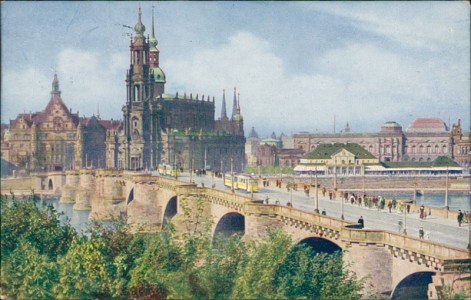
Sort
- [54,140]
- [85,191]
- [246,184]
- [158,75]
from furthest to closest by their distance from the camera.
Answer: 1. [158,75]
2. [54,140]
3. [85,191]
4. [246,184]

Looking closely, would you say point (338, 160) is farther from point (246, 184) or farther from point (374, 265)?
point (374, 265)

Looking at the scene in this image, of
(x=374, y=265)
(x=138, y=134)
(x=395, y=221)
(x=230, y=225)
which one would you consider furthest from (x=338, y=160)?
(x=374, y=265)

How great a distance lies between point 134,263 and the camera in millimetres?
44312

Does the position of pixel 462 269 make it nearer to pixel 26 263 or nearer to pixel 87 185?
pixel 26 263

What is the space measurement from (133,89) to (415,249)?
133297 millimetres

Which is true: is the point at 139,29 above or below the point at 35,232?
above

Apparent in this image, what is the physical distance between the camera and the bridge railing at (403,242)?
36.0m

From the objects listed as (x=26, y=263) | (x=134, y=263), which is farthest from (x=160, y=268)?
(x=26, y=263)

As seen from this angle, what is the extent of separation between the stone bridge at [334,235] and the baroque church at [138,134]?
6261 cm

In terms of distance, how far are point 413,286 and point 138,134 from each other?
5061 inches

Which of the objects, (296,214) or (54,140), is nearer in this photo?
(296,214)

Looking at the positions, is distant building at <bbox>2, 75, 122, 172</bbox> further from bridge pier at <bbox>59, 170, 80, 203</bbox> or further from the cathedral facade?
bridge pier at <bbox>59, 170, 80, 203</bbox>

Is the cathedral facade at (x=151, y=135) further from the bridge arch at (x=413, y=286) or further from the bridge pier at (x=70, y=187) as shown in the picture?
the bridge arch at (x=413, y=286)

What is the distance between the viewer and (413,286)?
133ft
